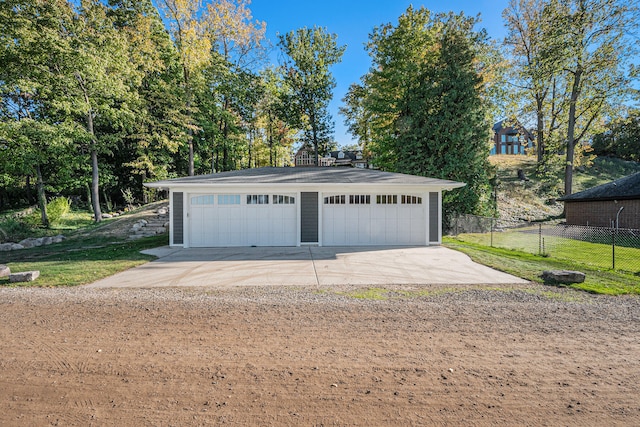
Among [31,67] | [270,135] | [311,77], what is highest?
[311,77]

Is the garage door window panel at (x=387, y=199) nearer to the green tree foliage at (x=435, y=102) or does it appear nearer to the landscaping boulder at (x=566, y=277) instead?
the landscaping boulder at (x=566, y=277)

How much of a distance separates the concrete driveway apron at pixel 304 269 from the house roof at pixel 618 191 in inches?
462

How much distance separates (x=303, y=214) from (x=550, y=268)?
25.0 ft

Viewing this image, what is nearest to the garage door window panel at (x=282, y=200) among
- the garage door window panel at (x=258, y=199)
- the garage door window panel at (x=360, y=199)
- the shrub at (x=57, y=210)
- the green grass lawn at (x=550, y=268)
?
the garage door window panel at (x=258, y=199)

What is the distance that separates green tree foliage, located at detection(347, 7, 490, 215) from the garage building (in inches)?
236

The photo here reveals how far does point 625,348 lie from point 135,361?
215 inches

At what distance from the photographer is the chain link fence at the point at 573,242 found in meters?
8.51

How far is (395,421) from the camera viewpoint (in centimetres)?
222

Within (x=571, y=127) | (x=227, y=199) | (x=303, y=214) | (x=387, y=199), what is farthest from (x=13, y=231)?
(x=571, y=127)

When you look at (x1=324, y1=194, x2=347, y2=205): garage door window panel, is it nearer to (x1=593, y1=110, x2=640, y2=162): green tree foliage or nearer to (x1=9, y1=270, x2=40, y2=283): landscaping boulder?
(x1=9, y1=270, x2=40, y2=283): landscaping boulder

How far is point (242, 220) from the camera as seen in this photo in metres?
11.2

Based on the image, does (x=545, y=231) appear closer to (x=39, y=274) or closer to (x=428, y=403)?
(x=428, y=403)

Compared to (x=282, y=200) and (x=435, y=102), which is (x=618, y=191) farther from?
(x=282, y=200)

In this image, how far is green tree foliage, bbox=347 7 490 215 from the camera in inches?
643
